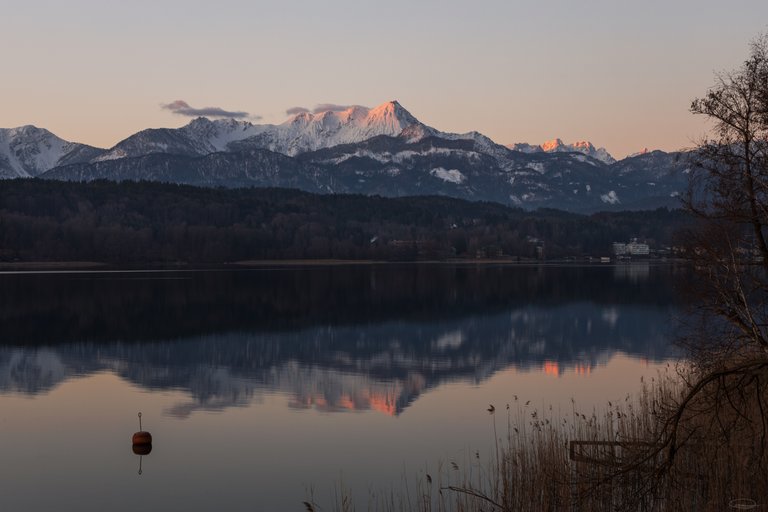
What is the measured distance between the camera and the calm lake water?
26094 millimetres

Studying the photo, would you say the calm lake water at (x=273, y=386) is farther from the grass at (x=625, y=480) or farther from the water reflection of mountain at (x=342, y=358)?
the grass at (x=625, y=480)

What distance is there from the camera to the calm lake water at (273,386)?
2609cm

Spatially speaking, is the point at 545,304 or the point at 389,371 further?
the point at 545,304

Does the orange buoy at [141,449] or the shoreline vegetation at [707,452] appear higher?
the shoreline vegetation at [707,452]

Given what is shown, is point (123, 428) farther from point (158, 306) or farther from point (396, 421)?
point (158, 306)

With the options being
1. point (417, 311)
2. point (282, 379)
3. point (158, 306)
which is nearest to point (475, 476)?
point (282, 379)

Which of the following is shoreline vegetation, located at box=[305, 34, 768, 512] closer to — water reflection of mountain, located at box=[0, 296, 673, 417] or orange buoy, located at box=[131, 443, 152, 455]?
orange buoy, located at box=[131, 443, 152, 455]

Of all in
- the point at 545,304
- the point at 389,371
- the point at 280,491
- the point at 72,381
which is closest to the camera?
the point at 280,491

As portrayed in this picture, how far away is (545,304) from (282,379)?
62.2 metres

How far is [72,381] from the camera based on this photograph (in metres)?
47.0

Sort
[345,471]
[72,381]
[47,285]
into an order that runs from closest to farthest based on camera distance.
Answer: [345,471] < [72,381] < [47,285]

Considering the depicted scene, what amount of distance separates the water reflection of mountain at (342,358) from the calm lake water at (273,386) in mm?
197

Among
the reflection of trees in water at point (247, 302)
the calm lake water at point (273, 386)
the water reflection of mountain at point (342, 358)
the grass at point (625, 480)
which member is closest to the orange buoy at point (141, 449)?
the calm lake water at point (273, 386)

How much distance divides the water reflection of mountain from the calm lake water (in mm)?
197
